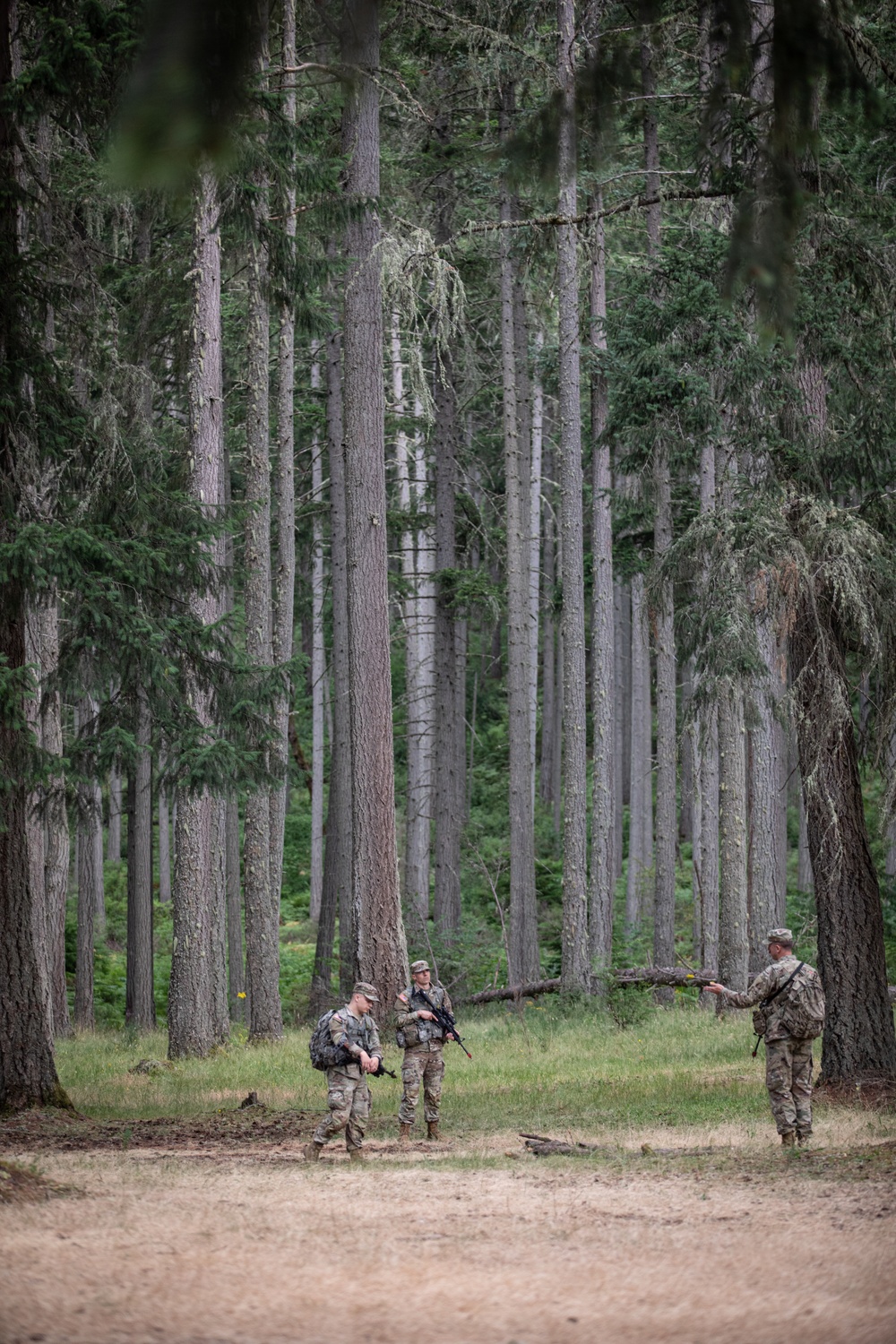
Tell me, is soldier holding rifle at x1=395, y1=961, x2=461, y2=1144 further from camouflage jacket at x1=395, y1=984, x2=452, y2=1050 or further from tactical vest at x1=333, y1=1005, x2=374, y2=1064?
tactical vest at x1=333, y1=1005, x2=374, y2=1064

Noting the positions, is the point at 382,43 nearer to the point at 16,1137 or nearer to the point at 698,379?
the point at 698,379

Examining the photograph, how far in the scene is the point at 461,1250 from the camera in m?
6.86

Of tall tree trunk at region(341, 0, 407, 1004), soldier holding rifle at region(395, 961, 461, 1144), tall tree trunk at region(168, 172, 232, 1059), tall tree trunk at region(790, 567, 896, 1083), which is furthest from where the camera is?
tall tree trunk at region(341, 0, 407, 1004)

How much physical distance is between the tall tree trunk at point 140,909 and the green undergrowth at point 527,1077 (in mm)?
1569

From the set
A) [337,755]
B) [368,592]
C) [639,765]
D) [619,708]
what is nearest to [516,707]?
[337,755]

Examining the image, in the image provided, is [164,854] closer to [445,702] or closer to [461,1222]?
[445,702]

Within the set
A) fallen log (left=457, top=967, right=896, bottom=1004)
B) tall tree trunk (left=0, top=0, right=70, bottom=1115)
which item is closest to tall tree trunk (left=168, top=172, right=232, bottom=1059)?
tall tree trunk (left=0, top=0, right=70, bottom=1115)

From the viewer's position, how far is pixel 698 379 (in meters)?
18.3

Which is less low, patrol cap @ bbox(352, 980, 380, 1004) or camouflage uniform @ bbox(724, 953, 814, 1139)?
patrol cap @ bbox(352, 980, 380, 1004)

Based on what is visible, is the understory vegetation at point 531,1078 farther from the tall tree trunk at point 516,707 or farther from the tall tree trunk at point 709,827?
the tall tree trunk at point 709,827

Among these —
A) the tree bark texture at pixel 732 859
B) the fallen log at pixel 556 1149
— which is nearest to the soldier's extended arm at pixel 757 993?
the fallen log at pixel 556 1149

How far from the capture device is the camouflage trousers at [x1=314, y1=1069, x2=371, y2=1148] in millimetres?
10750

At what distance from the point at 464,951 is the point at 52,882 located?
815 cm

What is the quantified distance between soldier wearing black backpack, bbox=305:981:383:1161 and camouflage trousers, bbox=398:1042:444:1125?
102 centimetres
